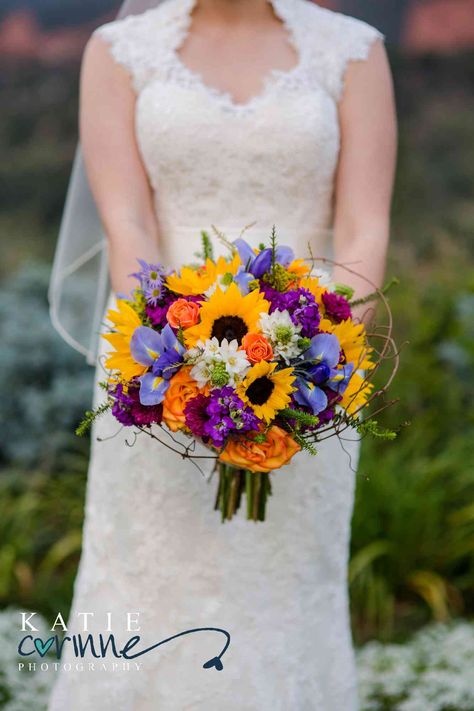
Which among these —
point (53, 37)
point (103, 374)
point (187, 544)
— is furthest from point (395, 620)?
point (53, 37)

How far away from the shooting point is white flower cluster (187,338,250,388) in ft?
6.81

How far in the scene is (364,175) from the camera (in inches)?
113

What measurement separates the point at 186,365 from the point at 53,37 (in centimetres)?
646

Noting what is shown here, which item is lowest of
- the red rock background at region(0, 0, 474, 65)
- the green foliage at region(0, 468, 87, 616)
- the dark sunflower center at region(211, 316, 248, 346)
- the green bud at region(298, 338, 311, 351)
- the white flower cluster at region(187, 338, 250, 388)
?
the green foliage at region(0, 468, 87, 616)

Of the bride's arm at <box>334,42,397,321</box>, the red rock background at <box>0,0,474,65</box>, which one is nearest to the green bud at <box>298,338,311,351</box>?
the bride's arm at <box>334,42,397,321</box>

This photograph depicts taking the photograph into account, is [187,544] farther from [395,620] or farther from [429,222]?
[429,222]

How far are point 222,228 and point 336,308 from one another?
31.6 inches

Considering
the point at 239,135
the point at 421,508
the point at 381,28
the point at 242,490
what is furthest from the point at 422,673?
the point at 381,28

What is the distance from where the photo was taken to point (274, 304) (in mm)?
2184

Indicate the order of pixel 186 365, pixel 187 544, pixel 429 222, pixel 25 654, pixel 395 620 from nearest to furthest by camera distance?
1. pixel 186 365
2. pixel 187 544
3. pixel 25 654
4. pixel 395 620
5. pixel 429 222

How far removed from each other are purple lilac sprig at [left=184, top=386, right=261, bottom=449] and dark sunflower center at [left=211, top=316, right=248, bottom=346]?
140mm

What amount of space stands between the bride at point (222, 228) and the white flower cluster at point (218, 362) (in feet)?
2.57

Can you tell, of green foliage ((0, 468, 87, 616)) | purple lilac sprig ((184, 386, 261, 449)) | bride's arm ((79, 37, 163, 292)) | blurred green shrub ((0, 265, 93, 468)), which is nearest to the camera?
purple lilac sprig ((184, 386, 261, 449))

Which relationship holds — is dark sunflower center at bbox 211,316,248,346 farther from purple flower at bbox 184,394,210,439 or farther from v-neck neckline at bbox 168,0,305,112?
v-neck neckline at bbox 168,0,305,112
